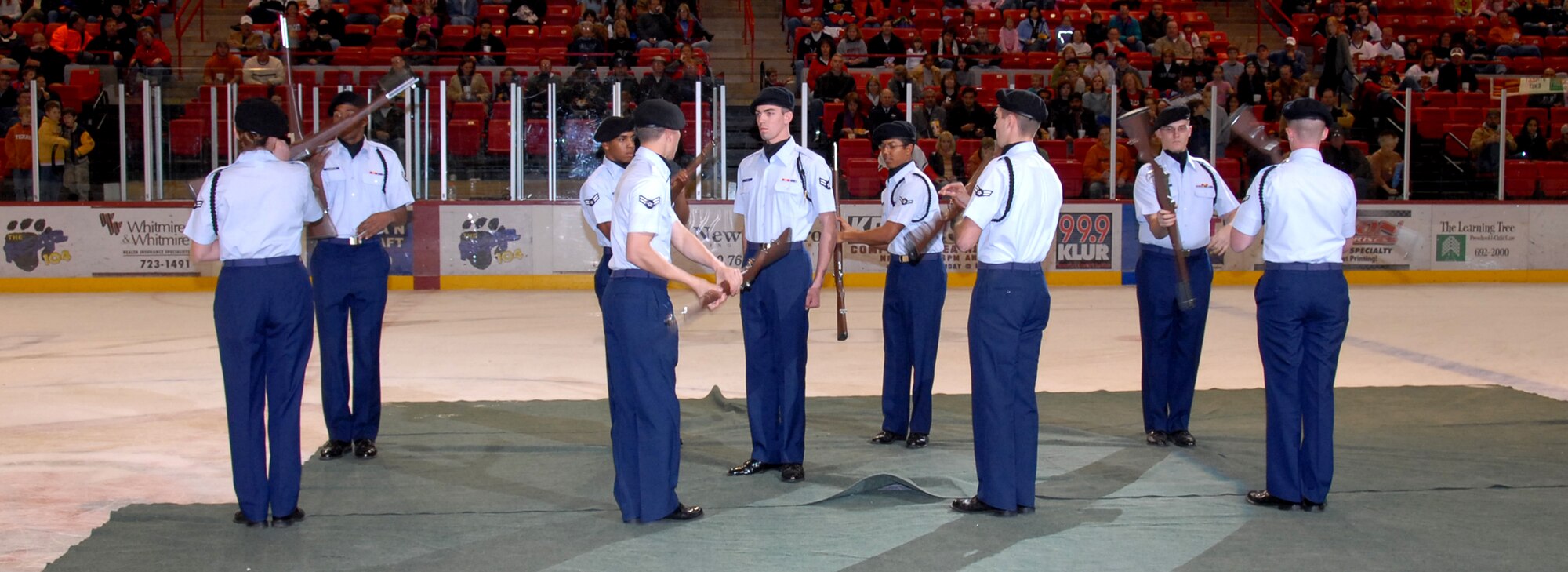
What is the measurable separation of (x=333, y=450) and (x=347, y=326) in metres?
0.62

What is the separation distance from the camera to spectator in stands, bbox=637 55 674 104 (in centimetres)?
1456

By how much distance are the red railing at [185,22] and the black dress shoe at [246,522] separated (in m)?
14.9

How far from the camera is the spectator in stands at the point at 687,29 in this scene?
62.3ft

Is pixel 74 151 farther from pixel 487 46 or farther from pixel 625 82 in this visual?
pixel 625 82

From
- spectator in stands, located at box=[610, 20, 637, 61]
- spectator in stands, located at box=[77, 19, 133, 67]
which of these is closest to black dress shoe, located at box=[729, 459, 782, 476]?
spectator in stands, located at box=[610, 20, 637, 61]

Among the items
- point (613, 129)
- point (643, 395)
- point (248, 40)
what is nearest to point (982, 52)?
point (248, 40)

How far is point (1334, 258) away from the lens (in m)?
5.43

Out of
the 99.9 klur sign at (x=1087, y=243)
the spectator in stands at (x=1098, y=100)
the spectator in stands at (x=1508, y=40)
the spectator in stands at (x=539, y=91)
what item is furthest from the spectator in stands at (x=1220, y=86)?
the spectator in stands at (x=539, y=91)

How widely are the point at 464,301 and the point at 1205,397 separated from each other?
327 inches

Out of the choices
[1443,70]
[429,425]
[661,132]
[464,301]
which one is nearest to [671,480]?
[661,132]

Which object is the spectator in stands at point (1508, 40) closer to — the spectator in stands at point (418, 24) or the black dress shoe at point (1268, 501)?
the spectator in stands at point (418, 24)

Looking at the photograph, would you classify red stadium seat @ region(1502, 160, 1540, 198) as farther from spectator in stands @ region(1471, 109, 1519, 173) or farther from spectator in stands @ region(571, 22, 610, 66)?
spectator in stands @ region(571, 22, 610, 66)

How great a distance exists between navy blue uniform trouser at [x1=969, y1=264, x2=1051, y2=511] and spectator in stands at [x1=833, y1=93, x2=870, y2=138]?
434 inches

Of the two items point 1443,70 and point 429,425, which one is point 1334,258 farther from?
point 1443,70
